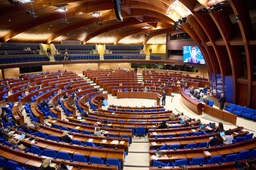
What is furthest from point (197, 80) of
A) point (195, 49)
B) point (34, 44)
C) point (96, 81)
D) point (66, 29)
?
point (34, 44)

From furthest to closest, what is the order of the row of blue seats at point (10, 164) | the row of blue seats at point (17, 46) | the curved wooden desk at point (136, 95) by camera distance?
the row of blue seats at point (17, 46) → the curved wooden desk at point (136, 95) → the row of blue seats at point (10, 164)

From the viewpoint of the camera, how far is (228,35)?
44.7 feet

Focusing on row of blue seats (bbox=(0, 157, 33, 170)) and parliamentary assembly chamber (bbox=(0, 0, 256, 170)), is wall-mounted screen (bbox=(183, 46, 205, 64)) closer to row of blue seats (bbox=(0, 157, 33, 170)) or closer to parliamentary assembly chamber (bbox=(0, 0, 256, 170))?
parliamentary assembly chamber (bbox=(0, 0, 256, 170))

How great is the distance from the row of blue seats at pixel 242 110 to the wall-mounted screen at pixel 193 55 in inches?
458

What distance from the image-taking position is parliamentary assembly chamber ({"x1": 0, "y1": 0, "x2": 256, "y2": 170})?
7516mm

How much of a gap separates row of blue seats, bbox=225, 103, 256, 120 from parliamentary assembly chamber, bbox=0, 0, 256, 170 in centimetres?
7

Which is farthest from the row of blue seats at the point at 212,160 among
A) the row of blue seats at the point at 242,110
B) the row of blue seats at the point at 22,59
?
the row of blue seats at the point at 22,59

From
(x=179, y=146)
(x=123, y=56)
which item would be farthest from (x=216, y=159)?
(x=123, y=56)

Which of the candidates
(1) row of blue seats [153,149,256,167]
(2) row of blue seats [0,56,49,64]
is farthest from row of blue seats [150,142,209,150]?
(2) row of blue seats [0,56,49,64]

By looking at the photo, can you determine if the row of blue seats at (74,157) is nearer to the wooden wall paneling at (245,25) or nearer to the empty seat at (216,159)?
the empty seat at (216,159)

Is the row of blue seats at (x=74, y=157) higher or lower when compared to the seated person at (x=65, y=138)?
lower

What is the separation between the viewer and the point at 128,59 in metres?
37.2

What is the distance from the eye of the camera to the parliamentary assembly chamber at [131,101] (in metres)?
7.52

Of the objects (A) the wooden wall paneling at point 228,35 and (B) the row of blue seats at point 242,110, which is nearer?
(A) the wooden wall paneling at point 228,35
